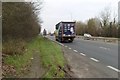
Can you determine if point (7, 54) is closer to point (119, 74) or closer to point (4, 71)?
point (4, 71)

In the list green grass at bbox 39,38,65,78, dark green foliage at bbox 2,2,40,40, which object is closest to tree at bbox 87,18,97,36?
dark green foliage at bbox 2,2,40,40

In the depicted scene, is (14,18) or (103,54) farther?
(14,18)

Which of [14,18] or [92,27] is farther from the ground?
[92,27]

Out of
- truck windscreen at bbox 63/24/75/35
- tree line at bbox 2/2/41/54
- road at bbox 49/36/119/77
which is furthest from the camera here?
truck windscreen at bbox 63/24/75/35

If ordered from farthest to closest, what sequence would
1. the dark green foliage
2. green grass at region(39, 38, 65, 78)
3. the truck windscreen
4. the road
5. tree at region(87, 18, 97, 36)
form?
tree at region(87, 18, 97, 36) → the truck windscreen → the dark green foliage → the road → green grass at region(39, 38, 65, 78)

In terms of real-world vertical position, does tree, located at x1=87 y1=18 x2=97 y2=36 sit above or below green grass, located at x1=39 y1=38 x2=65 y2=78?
above

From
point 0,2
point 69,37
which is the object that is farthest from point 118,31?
point 0,2

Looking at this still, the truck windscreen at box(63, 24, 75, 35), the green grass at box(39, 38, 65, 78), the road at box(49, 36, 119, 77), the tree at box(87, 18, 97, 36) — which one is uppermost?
the tree at box(87, 18, 97, 36)

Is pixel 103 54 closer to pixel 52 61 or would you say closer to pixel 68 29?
pixel 52 61

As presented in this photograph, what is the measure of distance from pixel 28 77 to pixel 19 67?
6.03 feet

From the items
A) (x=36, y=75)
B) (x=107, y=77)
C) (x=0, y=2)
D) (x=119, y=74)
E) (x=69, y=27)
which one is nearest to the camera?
(x=36, y=75)

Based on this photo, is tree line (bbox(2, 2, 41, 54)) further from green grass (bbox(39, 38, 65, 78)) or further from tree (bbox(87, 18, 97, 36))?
tree (bbox(87, 18, 97, 36))

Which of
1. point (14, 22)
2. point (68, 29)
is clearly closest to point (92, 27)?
point (68, 29)

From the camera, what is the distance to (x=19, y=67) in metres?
11.7
